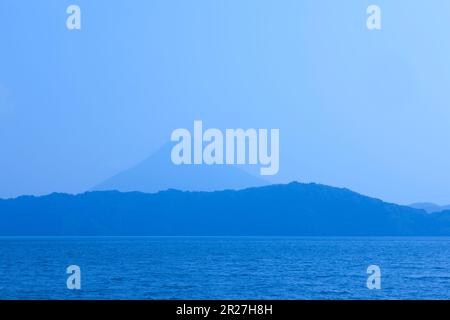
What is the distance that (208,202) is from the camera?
7881 centimetres

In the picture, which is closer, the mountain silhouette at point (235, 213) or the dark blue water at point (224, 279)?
the dark blue water at point (224, 279)

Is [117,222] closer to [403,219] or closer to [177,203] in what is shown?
[177,203]

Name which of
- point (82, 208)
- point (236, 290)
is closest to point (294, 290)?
point (236, 290)

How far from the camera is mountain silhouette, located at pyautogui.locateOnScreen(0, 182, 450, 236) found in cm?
7344

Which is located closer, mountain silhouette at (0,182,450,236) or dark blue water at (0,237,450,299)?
dark blue water at (0,237,450,299)

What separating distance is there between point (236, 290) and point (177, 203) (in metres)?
49.7

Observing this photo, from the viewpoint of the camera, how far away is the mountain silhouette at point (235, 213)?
73.4 m

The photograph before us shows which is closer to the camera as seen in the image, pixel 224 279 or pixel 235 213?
pixel 224 279

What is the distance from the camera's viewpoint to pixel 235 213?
3000 inches

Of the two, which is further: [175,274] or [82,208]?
[82,208]
